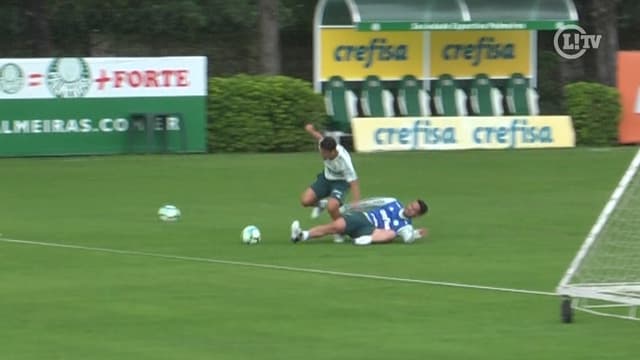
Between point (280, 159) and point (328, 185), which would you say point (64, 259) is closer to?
point (328, 185)

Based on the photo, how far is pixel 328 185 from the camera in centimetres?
1712

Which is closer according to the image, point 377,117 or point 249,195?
point 249,195

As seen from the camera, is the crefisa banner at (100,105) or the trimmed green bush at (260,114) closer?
the crefisa banner at (100,105)

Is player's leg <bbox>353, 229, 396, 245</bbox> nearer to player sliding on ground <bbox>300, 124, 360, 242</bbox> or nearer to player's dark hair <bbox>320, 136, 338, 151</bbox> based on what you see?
player sliding on ground <bbox>300, 124, 360, 242</bbox>

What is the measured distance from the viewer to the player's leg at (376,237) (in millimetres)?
16156

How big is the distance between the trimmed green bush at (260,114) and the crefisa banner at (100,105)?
49cm

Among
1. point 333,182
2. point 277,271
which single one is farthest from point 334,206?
point 277,271

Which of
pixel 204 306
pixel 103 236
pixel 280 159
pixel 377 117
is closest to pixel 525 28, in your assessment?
pixel 377 117

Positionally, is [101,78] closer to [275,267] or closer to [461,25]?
[461,25]

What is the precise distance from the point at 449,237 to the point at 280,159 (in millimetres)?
10723

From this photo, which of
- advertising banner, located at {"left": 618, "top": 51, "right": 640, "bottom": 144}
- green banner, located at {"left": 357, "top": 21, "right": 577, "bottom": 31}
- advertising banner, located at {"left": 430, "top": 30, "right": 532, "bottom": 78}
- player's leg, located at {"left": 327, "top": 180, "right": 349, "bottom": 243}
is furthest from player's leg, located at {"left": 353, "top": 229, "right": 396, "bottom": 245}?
advertising banner, located at {"left": 430, "top": 30, "right": 532, "bottom": 78}

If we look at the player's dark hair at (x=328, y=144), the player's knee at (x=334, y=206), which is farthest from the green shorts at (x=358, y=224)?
the player's dark hair at (x=328, y=144)

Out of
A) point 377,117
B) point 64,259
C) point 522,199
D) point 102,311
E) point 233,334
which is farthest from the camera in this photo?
point 377,117

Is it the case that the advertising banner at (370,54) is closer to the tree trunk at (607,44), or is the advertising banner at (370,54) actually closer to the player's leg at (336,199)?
the tree trunk at (607,44)
